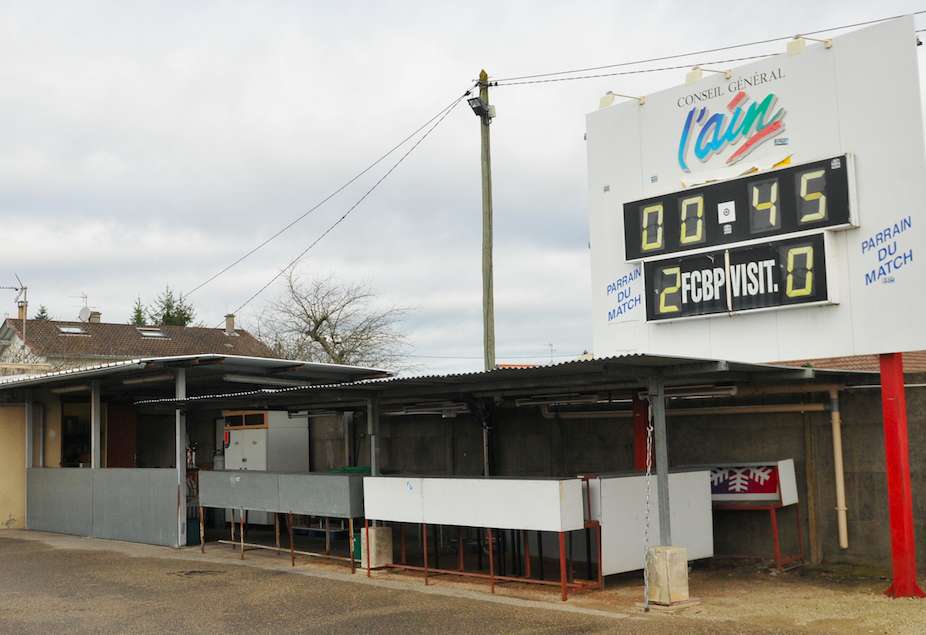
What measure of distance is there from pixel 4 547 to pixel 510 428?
9904mm

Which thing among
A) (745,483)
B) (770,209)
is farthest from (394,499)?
(770,209)

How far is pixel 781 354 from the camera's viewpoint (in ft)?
39.1

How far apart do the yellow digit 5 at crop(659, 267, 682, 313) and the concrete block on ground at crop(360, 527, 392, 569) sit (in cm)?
498

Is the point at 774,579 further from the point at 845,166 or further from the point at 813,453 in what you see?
the point at 845,166

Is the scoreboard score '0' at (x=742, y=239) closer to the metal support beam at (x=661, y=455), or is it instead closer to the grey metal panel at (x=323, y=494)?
the metal support beam at (x=661, y=455)

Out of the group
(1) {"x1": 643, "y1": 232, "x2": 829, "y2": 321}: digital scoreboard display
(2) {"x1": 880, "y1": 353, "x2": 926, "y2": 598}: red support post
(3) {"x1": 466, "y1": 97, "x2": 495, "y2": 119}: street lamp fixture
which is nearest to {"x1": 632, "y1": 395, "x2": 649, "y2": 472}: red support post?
(1) {"x1": 643, "y1": 232, "x2": 829, "y2": 321}: digital scoreboard display

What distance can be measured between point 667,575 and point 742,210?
4.78m

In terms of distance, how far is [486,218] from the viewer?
54.8 feet

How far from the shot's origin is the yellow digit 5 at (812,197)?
1149cm

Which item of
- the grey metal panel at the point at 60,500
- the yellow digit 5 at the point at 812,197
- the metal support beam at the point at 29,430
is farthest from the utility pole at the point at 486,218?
the metal support beam at the point at 29,430

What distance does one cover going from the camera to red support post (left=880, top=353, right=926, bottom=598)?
10.6 meters

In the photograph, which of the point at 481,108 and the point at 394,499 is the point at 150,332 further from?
the point at 394,499

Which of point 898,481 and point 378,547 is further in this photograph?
point 378,547

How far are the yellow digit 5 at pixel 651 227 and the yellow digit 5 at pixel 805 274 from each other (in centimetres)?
196
